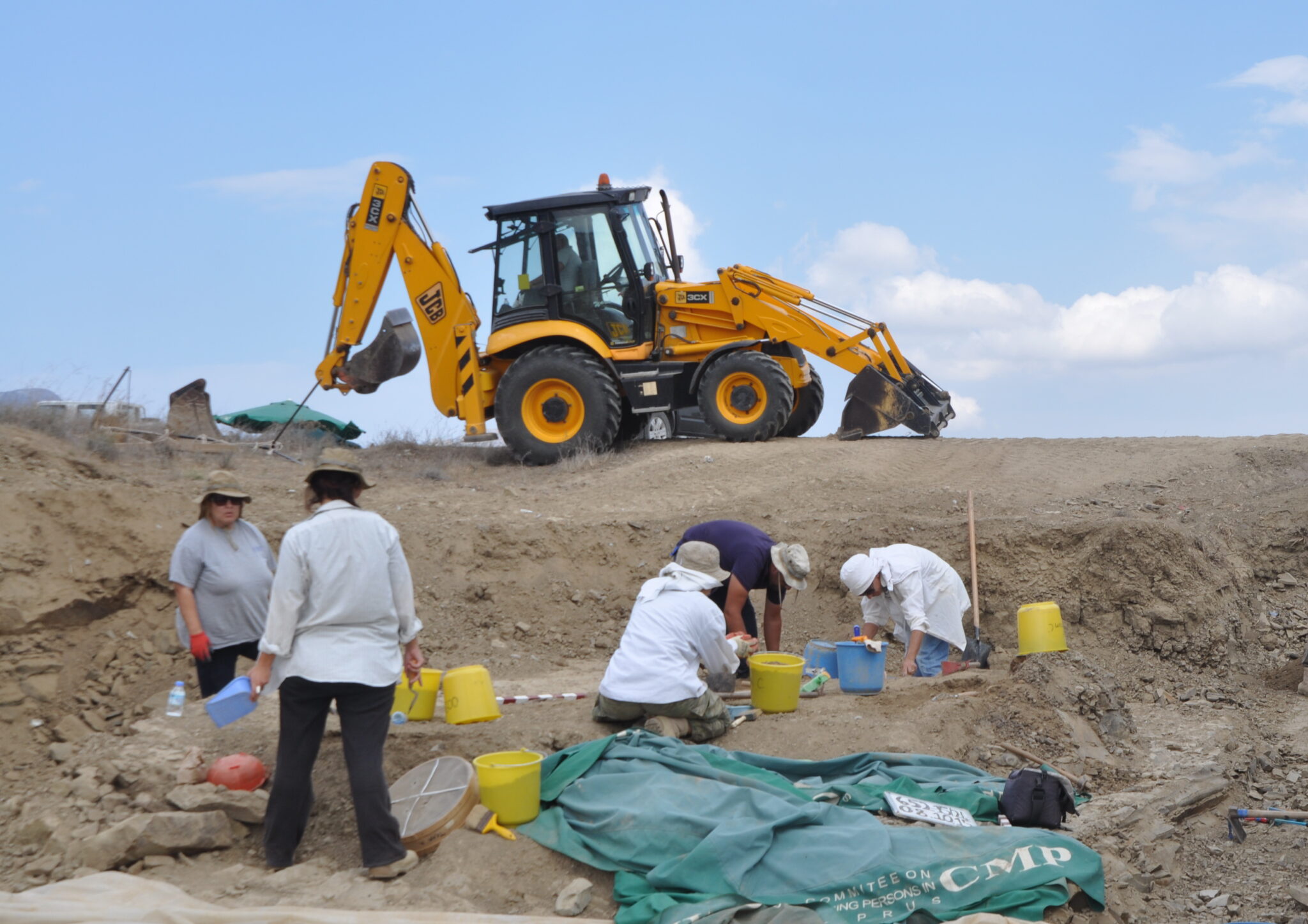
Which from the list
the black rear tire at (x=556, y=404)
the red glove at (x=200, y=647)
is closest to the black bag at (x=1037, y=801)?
the red glove at (x=200, y=647)

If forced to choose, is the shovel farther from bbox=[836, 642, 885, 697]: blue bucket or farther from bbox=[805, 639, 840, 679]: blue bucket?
bbox=[836, 642, 885, 697]: blue bucket

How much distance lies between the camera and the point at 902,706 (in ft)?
22.0

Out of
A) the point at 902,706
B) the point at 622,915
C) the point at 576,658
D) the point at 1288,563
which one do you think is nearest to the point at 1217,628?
the point at 1288,563

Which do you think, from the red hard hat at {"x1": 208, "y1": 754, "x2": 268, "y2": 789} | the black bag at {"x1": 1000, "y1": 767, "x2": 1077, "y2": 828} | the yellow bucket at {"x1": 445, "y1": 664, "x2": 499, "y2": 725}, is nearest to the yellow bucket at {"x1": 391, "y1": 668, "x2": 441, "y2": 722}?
the yellow bucket at {"x1": 445, "y1": 664, "x2": 499, "y2": 725}

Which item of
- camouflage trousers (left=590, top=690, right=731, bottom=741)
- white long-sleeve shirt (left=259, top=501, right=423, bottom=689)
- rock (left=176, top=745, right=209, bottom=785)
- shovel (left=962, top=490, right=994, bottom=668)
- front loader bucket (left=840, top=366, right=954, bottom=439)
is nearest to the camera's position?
white long-sleeve shirt (left=259, top=501, right=423, bottom=689)

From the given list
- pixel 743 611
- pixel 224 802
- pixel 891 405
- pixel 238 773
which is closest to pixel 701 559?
pixel 743 611

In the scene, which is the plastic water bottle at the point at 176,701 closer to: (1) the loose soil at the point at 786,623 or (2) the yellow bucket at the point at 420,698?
(1) the loose soil at the point at 786,623

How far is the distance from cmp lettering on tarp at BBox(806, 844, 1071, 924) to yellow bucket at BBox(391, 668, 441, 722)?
283 cm

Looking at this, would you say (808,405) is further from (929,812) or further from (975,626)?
(929,812)

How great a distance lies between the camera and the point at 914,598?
743cm

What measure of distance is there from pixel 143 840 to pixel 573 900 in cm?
181

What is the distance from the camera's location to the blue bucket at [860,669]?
6930 millimetres

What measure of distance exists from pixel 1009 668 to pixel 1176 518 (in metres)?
3.73

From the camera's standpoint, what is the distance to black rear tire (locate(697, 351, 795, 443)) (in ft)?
44.6
